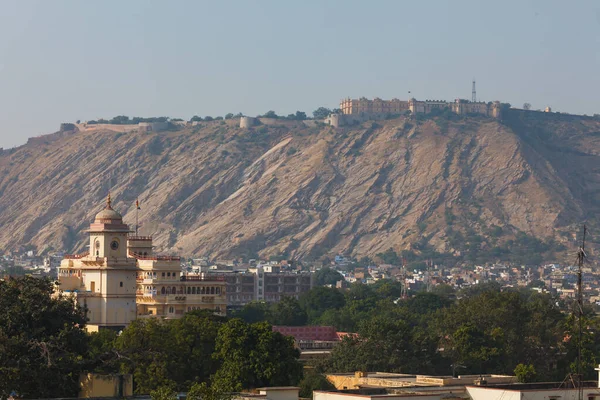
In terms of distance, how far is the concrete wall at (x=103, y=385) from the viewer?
151 ft

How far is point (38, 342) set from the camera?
46844 millimetres

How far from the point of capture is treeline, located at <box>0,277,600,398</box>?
46.4m

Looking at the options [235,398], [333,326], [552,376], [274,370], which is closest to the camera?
[235,398]

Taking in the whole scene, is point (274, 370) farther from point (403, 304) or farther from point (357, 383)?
point (403, 304)

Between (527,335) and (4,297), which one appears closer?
(4,297)

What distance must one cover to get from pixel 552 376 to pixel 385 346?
27.9 ft

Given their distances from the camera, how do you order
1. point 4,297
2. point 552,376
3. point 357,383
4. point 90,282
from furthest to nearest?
point 90,282 → point 552,376 → point 357,383 → point 4,297

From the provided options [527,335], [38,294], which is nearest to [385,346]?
[527,335]

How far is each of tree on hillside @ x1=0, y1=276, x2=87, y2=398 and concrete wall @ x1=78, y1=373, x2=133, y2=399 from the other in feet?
0.92

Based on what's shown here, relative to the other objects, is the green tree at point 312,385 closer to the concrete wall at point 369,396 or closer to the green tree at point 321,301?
the concrete wall at point 369,396

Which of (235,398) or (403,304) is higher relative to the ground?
(403,304)

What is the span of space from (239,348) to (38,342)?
51.1ft

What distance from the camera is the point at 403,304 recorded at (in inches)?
5969

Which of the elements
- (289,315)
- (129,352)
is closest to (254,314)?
(289,315)
